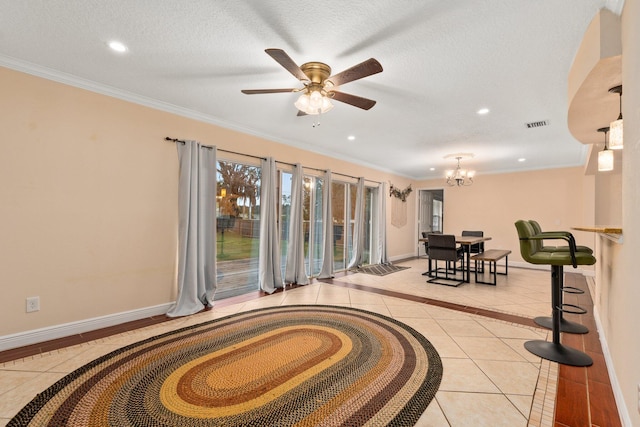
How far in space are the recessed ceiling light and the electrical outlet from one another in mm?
2318

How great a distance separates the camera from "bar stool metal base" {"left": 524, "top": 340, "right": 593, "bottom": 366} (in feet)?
7.41

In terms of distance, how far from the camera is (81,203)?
2.81 metres

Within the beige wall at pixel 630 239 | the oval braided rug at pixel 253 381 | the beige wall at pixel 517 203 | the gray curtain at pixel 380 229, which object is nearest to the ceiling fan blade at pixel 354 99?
the beige wall at pixel 630 239

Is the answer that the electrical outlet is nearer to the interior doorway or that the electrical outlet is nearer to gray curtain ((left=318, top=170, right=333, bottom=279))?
gray curtain ((left=318, top=170, right=333, bottom=279))

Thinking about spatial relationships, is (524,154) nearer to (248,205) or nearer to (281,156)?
(281,156)

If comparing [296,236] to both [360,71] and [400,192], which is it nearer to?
[360,71]

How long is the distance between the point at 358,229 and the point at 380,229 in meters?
0.96

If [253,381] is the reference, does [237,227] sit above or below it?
above

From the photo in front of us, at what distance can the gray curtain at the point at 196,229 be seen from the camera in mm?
3426

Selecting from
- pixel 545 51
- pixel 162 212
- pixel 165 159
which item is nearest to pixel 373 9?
pixel 545 51

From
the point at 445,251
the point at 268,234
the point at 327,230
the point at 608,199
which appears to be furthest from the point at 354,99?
the point at 608,199

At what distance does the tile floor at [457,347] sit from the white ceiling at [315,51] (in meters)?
2.45

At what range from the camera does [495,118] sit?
364 centimetres

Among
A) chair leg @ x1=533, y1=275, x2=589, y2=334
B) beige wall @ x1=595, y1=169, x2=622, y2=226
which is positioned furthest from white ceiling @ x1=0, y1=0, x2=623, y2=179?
beige wall @ x1=595, y1=169, x2=622, y2=226
